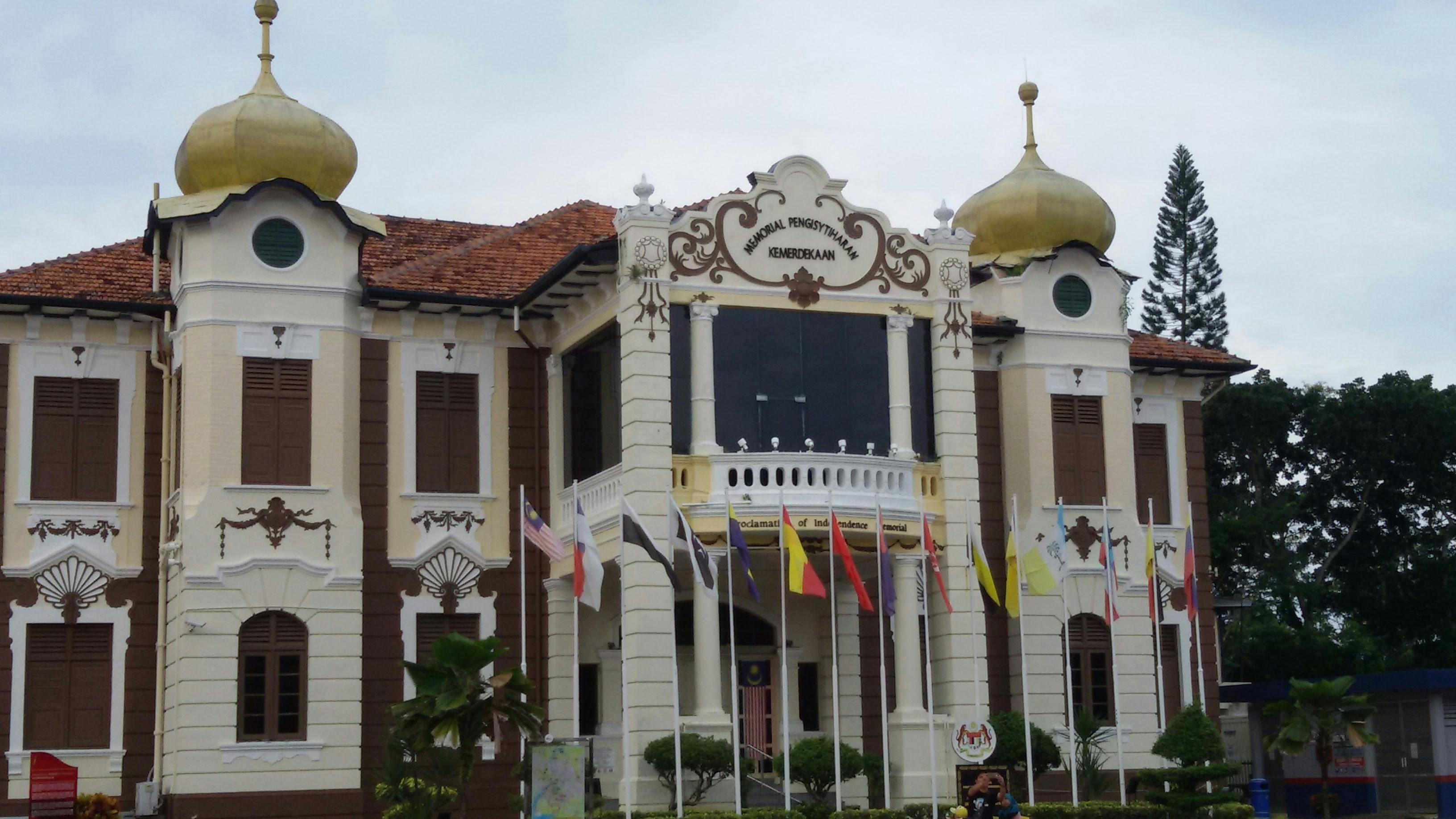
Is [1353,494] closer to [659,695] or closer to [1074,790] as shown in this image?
[1074,790]

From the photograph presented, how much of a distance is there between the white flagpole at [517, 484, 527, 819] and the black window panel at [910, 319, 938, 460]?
6462 millimetres

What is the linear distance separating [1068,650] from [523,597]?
29.8 feet

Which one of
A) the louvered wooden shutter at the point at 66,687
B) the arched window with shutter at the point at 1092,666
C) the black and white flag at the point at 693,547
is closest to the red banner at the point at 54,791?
the louvered wooden shutter at the point at 66,687

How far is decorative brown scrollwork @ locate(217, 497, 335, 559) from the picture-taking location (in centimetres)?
2989

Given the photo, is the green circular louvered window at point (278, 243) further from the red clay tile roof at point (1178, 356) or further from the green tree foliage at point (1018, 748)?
the red clay tile roof at point (1178, 356)

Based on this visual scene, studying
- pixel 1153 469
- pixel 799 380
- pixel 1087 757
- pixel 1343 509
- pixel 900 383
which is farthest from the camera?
pixel 1343 509

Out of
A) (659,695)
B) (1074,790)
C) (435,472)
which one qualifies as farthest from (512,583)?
(1074,790)

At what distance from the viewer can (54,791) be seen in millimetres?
24234

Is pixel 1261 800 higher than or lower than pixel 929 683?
lower

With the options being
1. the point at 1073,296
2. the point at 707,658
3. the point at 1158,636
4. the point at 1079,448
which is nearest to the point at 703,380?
the point at 707,658

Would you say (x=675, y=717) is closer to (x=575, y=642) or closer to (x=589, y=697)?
(x=575, y=642)

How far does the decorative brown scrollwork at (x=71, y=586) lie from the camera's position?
30.4 meters

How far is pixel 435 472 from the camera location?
32.2 m

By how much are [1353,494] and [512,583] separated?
32785 millimetres
